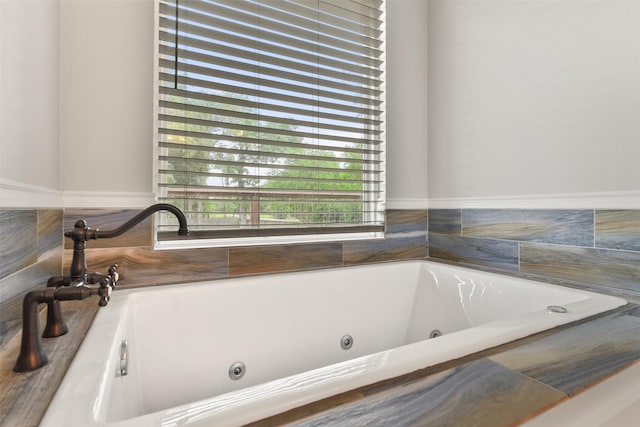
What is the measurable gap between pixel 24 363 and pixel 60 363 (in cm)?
6

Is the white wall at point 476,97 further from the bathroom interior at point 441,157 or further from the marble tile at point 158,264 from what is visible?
the marble tile at point 158,264

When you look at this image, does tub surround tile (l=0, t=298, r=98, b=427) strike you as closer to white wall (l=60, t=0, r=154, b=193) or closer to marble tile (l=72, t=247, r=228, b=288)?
marble tile (l=72, t=247, r=228, b=288)

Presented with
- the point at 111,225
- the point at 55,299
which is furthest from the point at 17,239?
the point at 111,225

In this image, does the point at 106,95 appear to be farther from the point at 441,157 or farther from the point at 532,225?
the point at 532,225

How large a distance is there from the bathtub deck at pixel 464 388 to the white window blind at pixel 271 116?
0.82 m

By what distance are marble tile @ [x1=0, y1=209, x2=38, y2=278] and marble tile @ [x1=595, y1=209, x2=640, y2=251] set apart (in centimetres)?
186

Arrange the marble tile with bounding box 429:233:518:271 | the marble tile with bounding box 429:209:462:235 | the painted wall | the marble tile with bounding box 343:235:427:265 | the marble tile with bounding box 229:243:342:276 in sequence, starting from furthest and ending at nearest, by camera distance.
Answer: the marble tile with bounding box 429:209:462:235, the marble tile with bounding box 343:235:427:265, the marble tile with bounding box 429:233:518:271, the marble tile with bounding box 229:243:342:276, the painted wall

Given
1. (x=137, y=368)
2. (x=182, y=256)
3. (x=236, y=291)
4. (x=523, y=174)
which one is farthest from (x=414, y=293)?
(x=137, y=368)

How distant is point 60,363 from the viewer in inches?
25.9

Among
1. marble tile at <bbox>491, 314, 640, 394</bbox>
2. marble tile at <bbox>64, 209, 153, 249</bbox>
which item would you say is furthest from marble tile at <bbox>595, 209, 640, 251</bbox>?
marble tile at <bbox>64, 209, 153, 249</bbox>

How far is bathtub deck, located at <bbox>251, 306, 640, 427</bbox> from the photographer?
19.1 inches

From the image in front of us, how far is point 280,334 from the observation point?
4.45 ft

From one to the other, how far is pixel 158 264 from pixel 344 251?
0.86m

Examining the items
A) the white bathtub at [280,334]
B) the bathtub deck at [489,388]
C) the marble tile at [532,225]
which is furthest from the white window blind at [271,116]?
the bathtub deck at [489,388]
